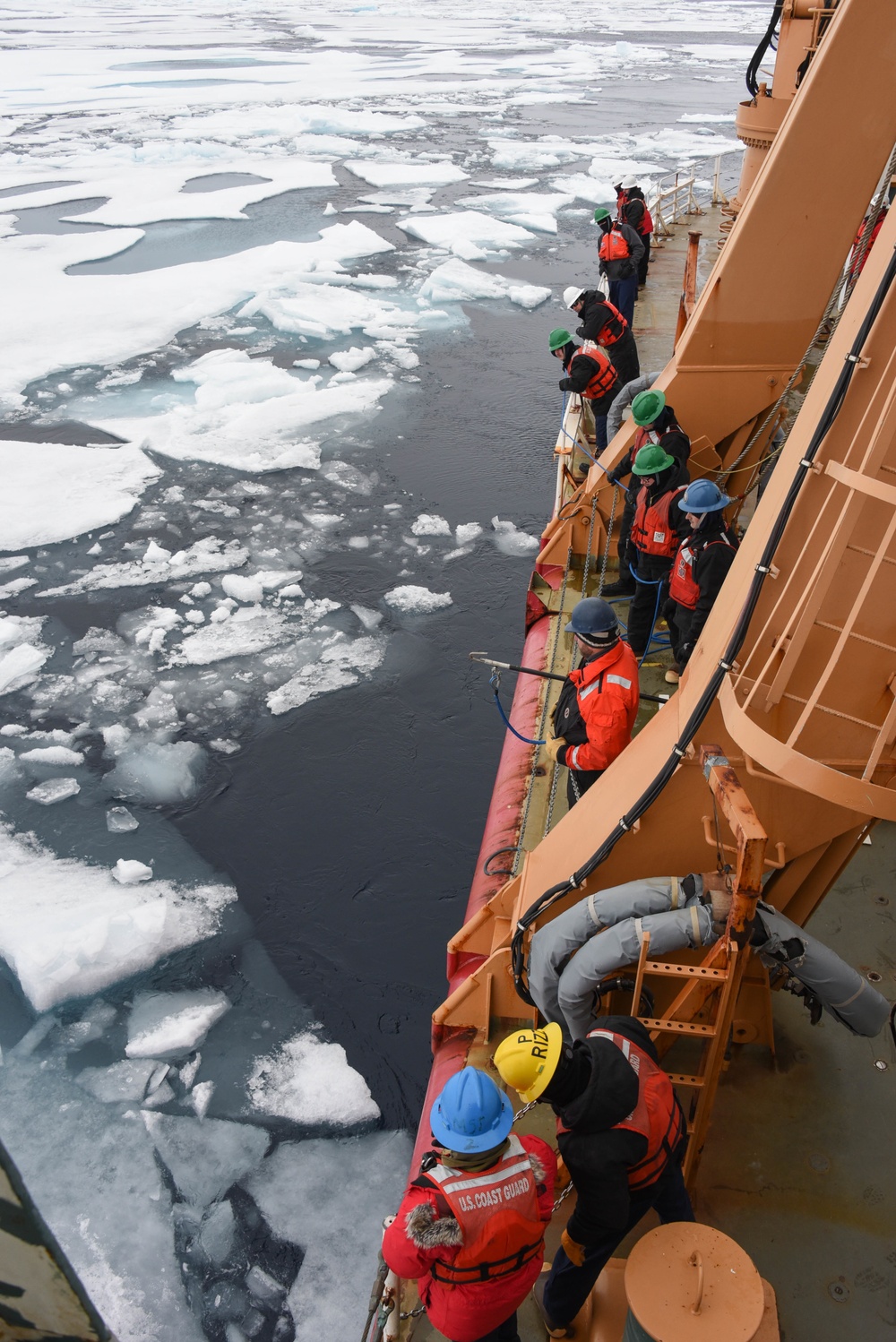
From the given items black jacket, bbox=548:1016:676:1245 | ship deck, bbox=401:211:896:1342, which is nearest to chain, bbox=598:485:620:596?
ship deck, bbox=401:211:896:1342

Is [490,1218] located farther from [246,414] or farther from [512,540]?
[246,414]

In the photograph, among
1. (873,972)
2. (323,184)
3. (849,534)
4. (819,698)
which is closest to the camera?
(849,534)

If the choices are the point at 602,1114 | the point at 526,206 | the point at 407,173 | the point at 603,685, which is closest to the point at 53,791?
the point at 603,685

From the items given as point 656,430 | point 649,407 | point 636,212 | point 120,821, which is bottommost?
point 120,821

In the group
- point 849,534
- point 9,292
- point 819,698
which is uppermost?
point 849,534

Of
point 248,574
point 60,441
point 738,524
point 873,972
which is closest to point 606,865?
point 873,972

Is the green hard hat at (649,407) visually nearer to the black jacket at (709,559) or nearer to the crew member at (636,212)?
the black jacket at (709,559)

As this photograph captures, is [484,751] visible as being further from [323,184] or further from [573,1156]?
[323,184]
